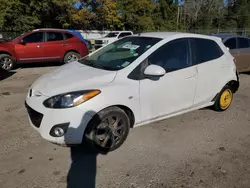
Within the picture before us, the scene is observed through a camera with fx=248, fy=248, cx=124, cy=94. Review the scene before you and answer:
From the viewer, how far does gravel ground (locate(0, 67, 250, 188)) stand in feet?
9.48

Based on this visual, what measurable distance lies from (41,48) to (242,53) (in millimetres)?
7599

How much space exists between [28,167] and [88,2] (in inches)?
988

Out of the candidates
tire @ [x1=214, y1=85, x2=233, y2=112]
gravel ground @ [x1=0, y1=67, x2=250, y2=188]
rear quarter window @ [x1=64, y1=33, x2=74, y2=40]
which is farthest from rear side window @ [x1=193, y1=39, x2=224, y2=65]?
rear quarter window @ [x1=64, y1=33, x2=74, y2=40]

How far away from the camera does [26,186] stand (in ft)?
9.06

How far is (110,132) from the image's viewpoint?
341 cm

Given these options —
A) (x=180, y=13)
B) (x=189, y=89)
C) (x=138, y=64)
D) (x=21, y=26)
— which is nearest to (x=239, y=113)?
(x=189, y=89)

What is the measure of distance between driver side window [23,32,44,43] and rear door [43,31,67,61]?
0.23 meters

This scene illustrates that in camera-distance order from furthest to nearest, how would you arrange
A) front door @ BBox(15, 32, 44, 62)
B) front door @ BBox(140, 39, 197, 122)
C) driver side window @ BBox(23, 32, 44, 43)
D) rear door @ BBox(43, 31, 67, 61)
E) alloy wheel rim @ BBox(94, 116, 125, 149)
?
rear door @ BBox(43, 31, 67, 61) → driver side window @ BBox(23, 32, 44, 43) → front door @ BBox(15, 32, 44, 62) → front door @ BBox(140, 39, 197, 122) → alloy wheel rim @ BBox(94, 116, 125, 149)

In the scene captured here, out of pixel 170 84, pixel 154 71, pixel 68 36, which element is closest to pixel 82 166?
pixel 154 71

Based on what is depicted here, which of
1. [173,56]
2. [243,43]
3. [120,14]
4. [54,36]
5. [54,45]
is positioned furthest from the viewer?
[120,14]

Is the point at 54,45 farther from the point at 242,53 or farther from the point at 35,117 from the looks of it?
the point at 35,117

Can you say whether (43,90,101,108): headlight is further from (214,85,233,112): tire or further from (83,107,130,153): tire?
(214,85,233,112): tire

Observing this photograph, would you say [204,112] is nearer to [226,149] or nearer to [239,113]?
[239,113]

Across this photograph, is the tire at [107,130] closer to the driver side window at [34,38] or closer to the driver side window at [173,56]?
the driver side window at [173,56]
